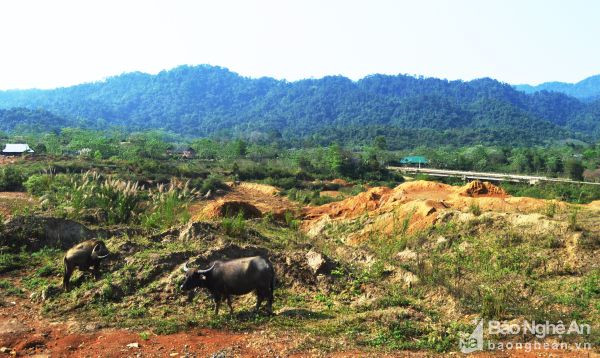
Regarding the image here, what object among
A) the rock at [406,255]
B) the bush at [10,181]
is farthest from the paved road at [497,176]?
the bush at [10,181]

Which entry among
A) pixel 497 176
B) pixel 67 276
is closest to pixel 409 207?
pixel 67 276

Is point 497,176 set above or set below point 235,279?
below

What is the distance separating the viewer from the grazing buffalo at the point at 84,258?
11.3m

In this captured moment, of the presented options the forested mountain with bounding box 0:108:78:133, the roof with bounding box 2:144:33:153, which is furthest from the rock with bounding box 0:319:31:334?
the forested mountain with bounding box 0:108:78:133

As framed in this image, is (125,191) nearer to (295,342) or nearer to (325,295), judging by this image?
(325,295)

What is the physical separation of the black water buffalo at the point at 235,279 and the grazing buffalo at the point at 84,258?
3090 millimetres

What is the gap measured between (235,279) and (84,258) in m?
4.21

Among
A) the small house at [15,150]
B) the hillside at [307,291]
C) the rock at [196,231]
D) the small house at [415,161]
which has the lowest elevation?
the small house at [415,161]

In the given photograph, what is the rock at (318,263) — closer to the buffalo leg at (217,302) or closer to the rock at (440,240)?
the buffalo leg at (217,302)

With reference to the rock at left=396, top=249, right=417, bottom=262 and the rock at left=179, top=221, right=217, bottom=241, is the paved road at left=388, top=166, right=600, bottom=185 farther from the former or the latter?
the rock at left=179, top=221, right=217, bottom=241

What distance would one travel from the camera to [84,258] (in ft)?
37.6

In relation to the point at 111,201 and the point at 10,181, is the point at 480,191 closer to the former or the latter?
the point at 111,201

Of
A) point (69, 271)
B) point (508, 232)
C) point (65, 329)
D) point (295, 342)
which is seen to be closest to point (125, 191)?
point (69, 271)

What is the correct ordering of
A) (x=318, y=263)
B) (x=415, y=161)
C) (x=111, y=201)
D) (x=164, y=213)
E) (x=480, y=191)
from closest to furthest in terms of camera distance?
(x=318, y=263) < (x=111, y=201) < (x=164, y=213) < (x=480, y=191) < (x=415, y=161)
